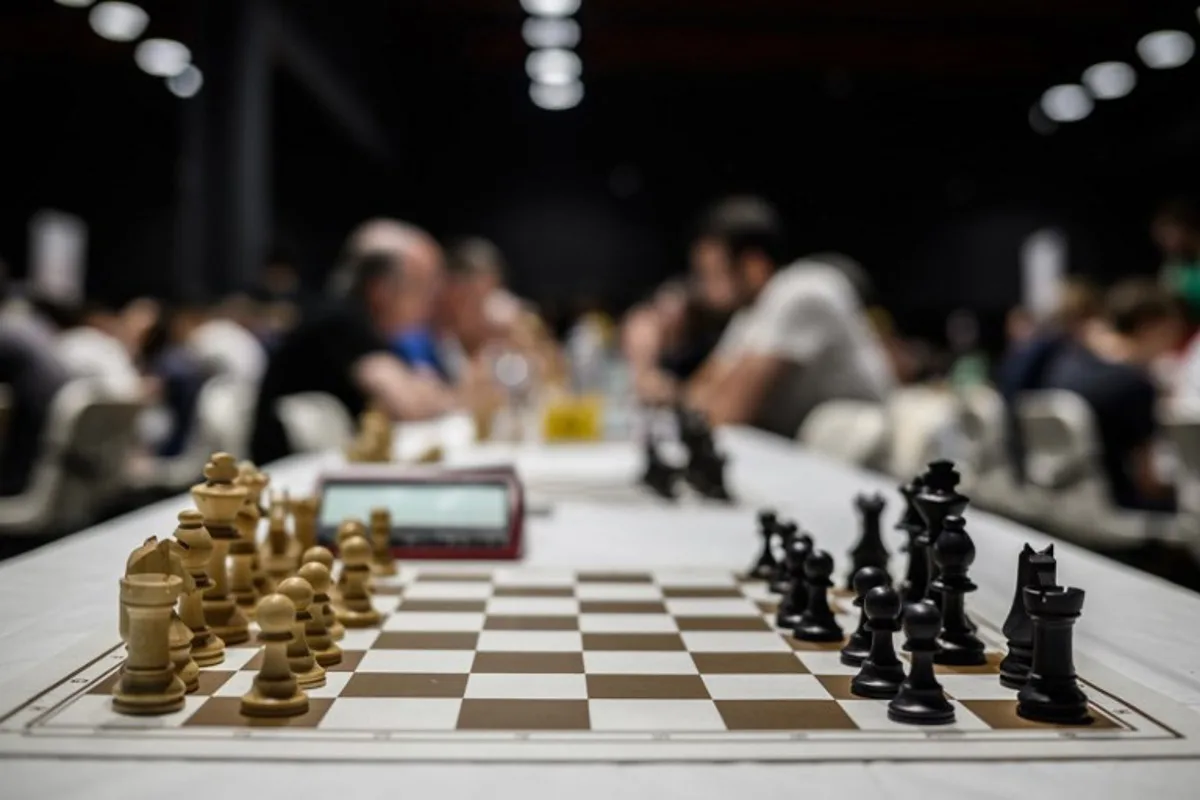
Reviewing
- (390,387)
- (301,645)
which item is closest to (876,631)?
(301,645)

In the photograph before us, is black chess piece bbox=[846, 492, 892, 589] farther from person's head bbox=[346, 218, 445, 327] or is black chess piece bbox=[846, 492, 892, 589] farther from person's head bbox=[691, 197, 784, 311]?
person's head bbox=[346, 218, 445, 327]

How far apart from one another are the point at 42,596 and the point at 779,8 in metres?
9.55

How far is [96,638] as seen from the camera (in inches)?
35.6

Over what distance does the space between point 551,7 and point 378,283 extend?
540 cm

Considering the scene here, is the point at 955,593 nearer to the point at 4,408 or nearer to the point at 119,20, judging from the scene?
the point at 4,408

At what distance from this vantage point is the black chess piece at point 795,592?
103cm

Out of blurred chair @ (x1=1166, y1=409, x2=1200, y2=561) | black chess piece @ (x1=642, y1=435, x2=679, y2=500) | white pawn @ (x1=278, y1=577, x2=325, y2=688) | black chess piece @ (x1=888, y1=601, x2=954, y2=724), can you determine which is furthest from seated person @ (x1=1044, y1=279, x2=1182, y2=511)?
white pawn @ (x1=278, y1=577, x2=325, y2=688)

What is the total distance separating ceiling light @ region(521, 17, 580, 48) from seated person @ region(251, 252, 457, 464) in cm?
614

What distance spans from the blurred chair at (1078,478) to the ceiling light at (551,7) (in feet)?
19.2

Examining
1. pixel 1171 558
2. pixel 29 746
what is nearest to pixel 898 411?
pixel 1171 558

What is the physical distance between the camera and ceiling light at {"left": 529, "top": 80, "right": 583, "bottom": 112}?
12.3 meters

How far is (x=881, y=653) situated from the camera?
0.83m

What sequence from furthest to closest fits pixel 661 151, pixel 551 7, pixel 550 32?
pixel 661 151
pixel 550 32
pixel 551 7

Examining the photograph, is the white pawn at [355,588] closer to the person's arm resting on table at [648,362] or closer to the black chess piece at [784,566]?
the black chess piece at [784,566]
